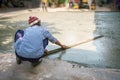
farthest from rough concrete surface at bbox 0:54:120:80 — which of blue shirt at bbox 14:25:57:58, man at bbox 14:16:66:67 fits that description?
blue shirt at bbox 14:25:57:58

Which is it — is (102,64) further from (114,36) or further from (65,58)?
(114,36)

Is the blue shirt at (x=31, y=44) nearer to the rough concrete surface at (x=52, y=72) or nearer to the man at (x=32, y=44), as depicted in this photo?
the man at (x=32, y=44)

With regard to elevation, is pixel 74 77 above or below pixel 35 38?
below

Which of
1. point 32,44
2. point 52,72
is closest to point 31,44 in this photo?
point 32,44

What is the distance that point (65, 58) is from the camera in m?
5.98

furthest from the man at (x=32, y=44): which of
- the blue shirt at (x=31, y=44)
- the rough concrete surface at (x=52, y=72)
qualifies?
the rough concrete surface at (x=52, y=72)

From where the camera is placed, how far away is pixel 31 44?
4859 millimetres

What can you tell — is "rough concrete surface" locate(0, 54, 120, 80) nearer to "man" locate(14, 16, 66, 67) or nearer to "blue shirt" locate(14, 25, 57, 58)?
"man" locate(14, 16, 66, 67)

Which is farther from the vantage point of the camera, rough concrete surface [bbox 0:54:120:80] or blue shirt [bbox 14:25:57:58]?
blue shirt [bbox 14:25:57:58]

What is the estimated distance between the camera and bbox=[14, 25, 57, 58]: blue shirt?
4.82m

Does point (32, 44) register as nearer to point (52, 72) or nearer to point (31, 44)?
point (31, 44)

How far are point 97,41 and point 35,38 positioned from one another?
3.33m

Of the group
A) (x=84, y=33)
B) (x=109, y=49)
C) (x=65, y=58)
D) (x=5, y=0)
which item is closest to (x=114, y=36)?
(x=84, y=33)

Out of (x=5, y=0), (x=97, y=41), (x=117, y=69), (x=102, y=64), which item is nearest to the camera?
(x=117, y=69)
